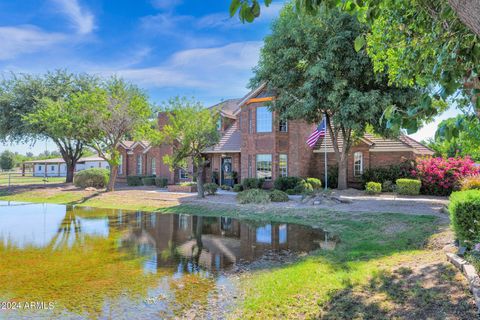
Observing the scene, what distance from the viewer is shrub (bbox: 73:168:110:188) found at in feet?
97.7

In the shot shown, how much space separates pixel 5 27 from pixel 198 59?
34.0 ft

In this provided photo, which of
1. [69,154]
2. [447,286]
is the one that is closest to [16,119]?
[69,154]

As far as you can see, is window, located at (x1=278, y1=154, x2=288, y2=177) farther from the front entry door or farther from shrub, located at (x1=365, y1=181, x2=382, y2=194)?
shrub, located at (x1=365, y1=181, x2=382, y2=194)

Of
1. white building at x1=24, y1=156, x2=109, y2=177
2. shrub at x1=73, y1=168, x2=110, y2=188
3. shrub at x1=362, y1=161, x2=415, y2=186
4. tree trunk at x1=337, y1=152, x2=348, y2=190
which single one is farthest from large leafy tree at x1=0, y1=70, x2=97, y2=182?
white building at x1=24, y1=156, x2=109, y2=177

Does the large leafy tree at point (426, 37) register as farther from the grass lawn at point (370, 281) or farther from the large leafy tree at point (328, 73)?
the large leafy tree at point (328, 73)

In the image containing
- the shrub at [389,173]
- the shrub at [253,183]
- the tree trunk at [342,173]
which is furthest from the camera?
the shrub at [253,183]

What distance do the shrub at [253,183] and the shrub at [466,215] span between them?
1614cm

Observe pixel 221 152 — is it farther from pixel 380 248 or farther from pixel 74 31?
pixel 380 248

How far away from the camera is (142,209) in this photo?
19.3 metres

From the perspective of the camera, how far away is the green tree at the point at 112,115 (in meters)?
23.8

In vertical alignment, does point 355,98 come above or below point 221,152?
above

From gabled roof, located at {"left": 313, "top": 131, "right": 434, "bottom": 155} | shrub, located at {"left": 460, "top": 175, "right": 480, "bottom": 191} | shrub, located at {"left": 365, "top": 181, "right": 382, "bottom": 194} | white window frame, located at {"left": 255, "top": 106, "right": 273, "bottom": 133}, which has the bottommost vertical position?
shrub, located at {"left": 365, "top": 181, "right": 382, "bottom": 194}

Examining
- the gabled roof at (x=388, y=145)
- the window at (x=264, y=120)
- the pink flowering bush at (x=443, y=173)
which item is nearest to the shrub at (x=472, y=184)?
the pink flowering bush at (x=443, y=173)

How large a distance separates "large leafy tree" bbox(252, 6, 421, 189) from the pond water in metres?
7.95
